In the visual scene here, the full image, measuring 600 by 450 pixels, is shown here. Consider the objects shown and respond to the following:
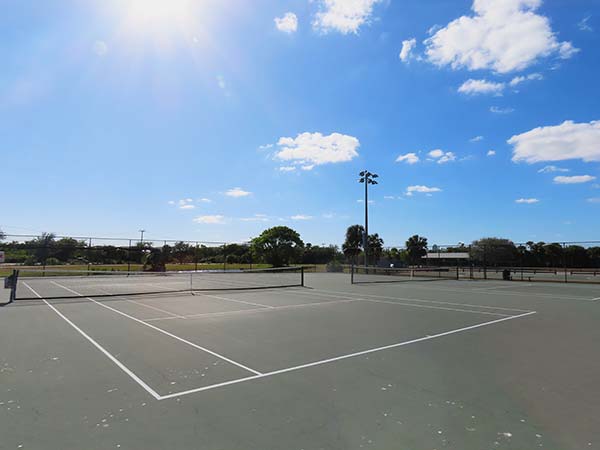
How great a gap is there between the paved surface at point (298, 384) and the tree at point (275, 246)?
50768 millimetres

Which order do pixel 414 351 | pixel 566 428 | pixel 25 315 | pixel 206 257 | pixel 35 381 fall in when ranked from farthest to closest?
1. pixel 206 257
2. pixel 25 315
3. pixel 414 351
4. pixel 35 381
5. pixel 566 428

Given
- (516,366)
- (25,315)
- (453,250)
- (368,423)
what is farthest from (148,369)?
(453,250)

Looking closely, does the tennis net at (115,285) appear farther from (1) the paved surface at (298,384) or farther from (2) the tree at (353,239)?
(2) the tree at (353,239)

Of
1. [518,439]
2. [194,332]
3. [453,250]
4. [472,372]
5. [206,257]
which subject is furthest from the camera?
[453,250]

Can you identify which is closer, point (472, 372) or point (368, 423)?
point (368, 423)

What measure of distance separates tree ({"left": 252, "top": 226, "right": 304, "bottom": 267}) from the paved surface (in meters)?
50.8

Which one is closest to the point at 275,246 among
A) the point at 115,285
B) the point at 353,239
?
the point at 353,239

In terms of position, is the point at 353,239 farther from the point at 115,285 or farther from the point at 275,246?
the point at 115,285

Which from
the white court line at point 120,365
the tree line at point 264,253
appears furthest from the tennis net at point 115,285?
the white court line at point 120,365

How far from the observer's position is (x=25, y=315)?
34.9 feet

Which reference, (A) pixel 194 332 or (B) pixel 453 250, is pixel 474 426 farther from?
(B) pixel 453 250

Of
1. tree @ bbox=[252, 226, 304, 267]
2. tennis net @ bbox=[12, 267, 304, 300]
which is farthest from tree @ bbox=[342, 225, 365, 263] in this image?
tennis net @ bbox=[12, 267, 304, 300]

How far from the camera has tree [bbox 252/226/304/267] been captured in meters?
60.5

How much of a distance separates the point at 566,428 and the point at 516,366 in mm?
2267
